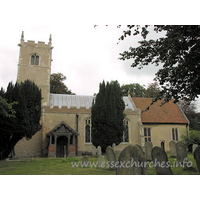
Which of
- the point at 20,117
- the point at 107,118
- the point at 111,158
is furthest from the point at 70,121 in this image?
the point at 111,158

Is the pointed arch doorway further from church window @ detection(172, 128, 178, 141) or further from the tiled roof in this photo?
church window @ detection(172, 128, 178, 141)

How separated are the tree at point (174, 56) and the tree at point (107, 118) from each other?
9.25 m

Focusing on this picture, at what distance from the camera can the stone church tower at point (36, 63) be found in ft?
75.2

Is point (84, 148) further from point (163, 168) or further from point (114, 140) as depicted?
point (163, 168)

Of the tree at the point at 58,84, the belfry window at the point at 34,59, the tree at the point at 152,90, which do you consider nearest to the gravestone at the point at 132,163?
the belfry window at the point at 34,59

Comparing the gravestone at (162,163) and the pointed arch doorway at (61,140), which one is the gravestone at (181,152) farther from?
the pointed arch doorway at (61,140)

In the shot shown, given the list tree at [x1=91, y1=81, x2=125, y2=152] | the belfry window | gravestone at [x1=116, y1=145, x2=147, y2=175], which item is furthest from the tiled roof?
gravestone at [x1=116, y1=145, x2=147, y2=175]

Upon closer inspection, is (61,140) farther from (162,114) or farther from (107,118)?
(162,114)

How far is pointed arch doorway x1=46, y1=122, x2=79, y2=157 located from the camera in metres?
18.1

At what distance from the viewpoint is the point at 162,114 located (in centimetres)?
2333

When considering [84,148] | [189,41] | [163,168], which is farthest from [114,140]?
[189,41]

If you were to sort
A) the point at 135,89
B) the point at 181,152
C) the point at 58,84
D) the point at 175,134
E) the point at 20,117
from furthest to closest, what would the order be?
the point at 135,89 → the point at 58,84 → the point at 175,134 → the point at 20,117 → the point at 181,152

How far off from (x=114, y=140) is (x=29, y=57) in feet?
51.1

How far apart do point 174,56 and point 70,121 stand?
1576cm
